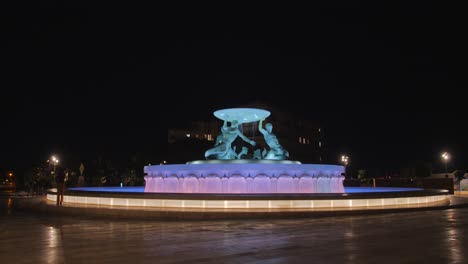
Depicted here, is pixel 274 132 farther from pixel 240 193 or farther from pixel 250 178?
pixel 240 193

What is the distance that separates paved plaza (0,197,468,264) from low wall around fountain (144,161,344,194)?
230 inches

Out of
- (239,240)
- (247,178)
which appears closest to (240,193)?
(247,178)

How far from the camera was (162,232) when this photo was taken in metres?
10.3

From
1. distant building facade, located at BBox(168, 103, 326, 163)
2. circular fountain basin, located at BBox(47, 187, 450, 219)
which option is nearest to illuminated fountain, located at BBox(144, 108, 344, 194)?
circular fountain basin, located at BBox(47, 187, 450, 219)

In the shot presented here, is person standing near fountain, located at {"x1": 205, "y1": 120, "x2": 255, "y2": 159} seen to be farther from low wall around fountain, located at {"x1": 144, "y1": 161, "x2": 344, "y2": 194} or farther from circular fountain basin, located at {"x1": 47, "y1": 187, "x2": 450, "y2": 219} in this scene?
circular fountain basin, located at {"x1": 47, "y1": 187, "x2": 450, "y2": 219}

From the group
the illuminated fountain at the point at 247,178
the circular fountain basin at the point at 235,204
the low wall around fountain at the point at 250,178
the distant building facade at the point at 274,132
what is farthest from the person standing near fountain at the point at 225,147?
the distant building facade at the point at 274,132

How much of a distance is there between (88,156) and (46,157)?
6.23 m

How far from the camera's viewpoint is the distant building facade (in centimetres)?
6700

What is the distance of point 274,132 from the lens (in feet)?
274

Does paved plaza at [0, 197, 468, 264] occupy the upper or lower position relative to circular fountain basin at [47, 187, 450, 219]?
lower

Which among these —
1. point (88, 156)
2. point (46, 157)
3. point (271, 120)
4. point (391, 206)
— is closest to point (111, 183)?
point (88, 156)

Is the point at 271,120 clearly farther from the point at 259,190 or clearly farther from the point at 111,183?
the point at 259,190

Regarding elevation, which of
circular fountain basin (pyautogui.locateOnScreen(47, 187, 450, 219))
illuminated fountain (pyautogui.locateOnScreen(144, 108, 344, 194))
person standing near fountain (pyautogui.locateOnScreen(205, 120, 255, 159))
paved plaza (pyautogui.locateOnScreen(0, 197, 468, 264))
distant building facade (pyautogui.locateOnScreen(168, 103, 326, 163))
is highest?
distant building facade (pyautogui.locateOnScreen(168, 103, 326, 163))

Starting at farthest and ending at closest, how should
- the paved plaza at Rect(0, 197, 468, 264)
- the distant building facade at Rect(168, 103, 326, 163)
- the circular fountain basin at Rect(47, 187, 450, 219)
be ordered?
the distant building facade at Rect(168, 103, 326, 163), the circular fountain basin at Rect(47, 187, 450, 219), the paved plaza at Rect(0, 197, 468, 264)
